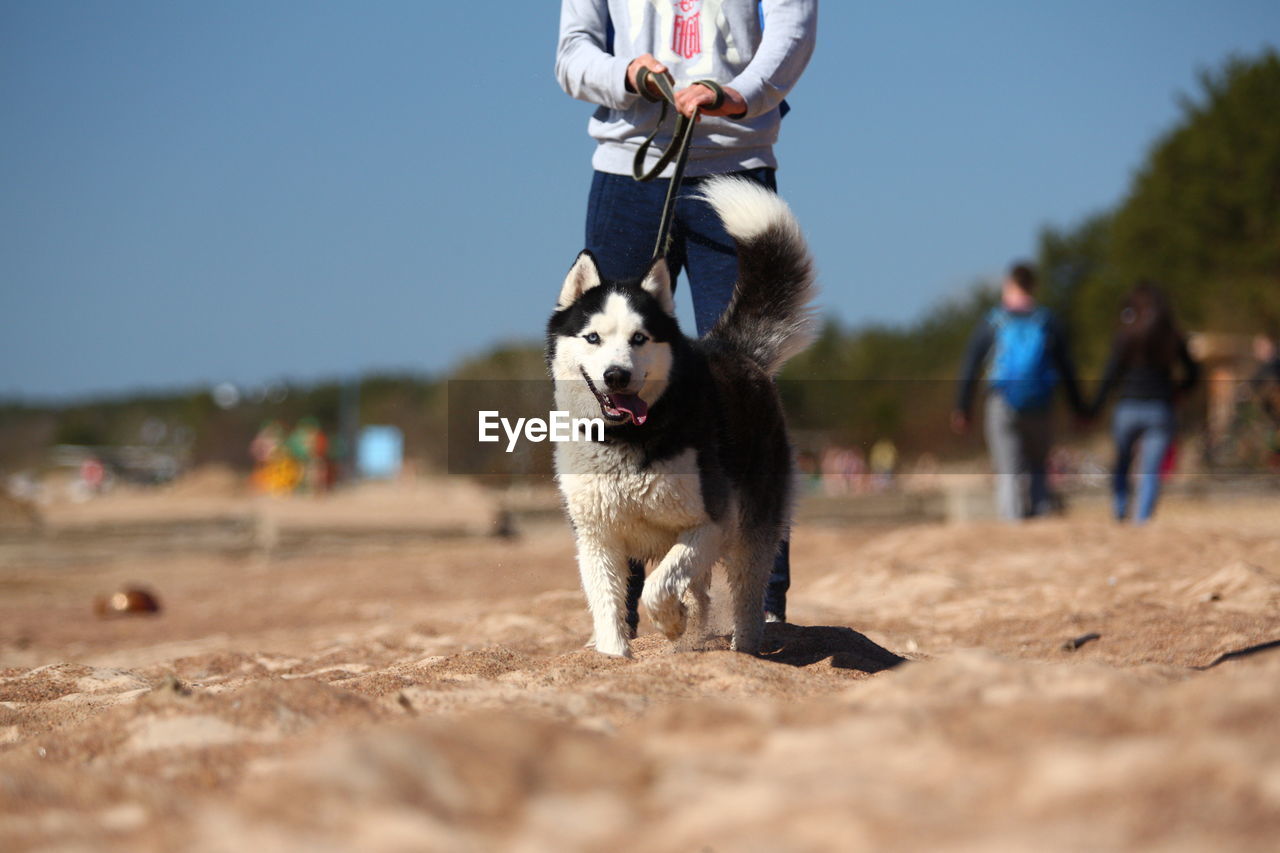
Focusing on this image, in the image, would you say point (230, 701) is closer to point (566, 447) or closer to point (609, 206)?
point (566, 447)

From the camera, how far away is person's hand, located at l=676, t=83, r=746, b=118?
13.3 feet

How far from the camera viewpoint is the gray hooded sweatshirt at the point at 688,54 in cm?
433

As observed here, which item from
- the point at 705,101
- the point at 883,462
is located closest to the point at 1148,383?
the point at 705,101

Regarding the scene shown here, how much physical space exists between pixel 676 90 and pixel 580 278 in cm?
72

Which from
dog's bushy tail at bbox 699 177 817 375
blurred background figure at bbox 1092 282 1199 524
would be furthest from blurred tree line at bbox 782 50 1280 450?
dog's bushy tail at bbox 699 177 817 375

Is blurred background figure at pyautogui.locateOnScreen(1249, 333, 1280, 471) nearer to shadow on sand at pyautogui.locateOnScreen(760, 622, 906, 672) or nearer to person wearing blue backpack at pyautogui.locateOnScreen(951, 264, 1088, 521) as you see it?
person wearing blue backpack at pyautogui.locateOnScreen(951, 264, 1088, 521)

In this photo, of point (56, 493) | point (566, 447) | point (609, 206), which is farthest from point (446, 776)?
point (56, 493)

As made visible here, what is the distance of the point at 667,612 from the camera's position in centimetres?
381

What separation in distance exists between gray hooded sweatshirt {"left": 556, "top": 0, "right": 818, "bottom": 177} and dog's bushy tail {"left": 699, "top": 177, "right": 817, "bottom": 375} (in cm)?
21

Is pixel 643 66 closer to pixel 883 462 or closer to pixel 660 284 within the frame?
pixel 660 284

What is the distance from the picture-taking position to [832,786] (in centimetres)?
193

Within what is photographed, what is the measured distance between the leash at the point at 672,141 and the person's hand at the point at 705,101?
0.05 ft

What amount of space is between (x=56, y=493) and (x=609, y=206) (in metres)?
40.3

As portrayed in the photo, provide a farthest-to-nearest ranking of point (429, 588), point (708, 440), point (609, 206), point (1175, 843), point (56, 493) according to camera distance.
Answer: point (56, 493)
point (429, 588)
point (609, 206)
point (708, 440)
point (1175, 843)
